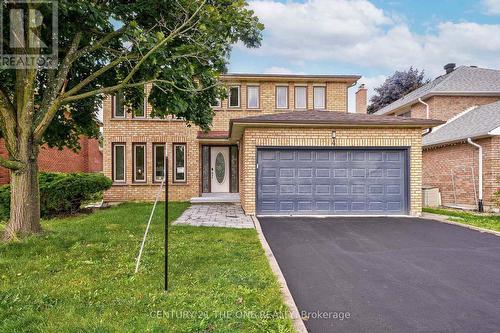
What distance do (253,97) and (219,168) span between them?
3.95 metres

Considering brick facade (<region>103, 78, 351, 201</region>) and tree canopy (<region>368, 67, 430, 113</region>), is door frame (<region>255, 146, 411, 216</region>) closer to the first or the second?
brick facade (<region>103, 78, 351, 201</region>)

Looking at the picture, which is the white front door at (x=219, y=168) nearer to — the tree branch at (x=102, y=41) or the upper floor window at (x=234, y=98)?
the upper floor window at (x=234, y=98)

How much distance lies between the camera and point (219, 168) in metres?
16.3

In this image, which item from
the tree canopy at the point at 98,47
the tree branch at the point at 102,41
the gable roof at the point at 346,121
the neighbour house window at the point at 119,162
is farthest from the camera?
the neighbour house window at the point at 119,162

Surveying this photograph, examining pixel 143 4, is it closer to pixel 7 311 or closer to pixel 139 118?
pixel 7 311

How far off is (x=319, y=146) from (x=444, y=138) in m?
7.81

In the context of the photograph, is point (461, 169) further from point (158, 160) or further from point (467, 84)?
point (158, 160)

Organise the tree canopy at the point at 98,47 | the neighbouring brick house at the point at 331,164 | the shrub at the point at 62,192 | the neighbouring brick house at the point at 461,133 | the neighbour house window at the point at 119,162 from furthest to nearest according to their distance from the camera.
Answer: the neighbour house window at the point at 119,162 → the neighbouring brick house at the point at 461,133 → the neighbouring brick house at the point at 331,164 → the shrub at the point at 62,192 → the tree canopy at the point at 98,47

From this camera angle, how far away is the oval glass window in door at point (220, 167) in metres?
16.2

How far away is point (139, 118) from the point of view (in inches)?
609

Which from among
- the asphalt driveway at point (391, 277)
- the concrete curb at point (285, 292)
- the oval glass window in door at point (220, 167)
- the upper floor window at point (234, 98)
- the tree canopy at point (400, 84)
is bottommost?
the asphalt driveway at point (391, 277)

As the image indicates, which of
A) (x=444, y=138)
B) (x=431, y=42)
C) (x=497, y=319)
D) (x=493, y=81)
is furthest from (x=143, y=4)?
(x=431, y=42)

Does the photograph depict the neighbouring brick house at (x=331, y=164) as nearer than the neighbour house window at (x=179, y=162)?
Yes

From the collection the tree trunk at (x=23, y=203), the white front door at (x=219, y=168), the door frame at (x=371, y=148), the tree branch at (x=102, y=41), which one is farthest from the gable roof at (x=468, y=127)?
the tree trunk at (x=23, y=203)
